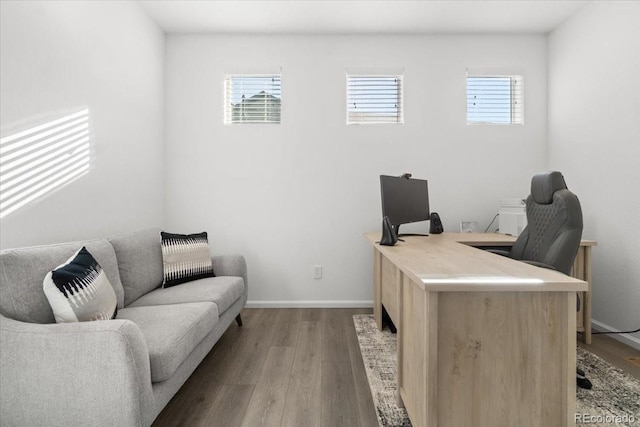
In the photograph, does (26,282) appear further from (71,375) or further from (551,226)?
(551,226)

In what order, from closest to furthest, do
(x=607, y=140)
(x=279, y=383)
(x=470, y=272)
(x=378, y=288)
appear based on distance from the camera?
(x=470, y=272), (x=279, y=383), (x=607, y=140), (x=378, y=288)

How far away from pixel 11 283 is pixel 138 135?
1.80m

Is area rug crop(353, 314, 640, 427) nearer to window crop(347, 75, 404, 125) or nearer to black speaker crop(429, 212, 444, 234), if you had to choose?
black speaker crop(429, 212, 444, 234)

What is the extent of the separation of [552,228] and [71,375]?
261 centimetres

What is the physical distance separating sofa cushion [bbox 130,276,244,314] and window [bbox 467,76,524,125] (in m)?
2.91

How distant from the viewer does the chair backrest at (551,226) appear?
182 centimetres

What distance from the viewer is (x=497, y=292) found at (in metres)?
1.18

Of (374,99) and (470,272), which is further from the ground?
(374,99)

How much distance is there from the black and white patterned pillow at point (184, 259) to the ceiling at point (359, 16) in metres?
2.08

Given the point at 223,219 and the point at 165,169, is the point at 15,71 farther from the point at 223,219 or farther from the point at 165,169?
the point at 223,219

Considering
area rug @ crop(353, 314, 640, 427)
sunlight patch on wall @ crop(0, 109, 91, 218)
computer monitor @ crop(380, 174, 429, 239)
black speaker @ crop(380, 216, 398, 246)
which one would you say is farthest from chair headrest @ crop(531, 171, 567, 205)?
sunlight patch on wall @ crop(0, 109, 91, 218)

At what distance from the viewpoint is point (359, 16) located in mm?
2881

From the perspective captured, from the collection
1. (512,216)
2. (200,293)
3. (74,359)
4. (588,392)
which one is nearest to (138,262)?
(200,293)

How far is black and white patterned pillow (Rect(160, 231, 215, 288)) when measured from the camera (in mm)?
2379
